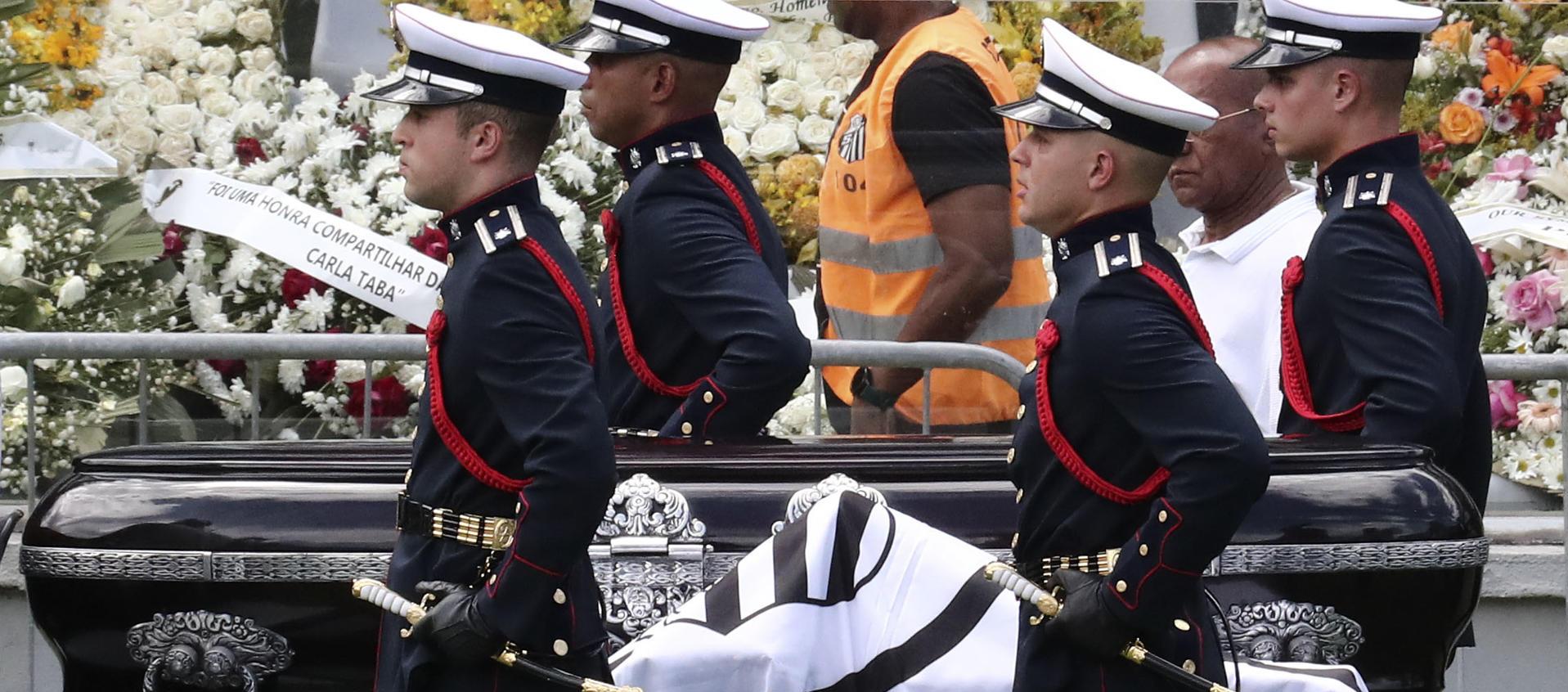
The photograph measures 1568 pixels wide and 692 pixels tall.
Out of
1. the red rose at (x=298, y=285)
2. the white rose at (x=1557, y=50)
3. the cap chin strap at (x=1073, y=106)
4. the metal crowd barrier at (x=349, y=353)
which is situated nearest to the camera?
the cap chin strap at (x=1073, y=106)

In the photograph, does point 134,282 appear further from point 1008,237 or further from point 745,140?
point 1008,237

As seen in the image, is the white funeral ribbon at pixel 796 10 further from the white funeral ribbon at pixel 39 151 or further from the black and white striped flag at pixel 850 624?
the black and white striped flag at pixel 850 624

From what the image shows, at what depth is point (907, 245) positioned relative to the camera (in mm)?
5438

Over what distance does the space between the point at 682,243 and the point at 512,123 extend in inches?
40.8

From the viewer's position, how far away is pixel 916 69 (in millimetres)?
5477

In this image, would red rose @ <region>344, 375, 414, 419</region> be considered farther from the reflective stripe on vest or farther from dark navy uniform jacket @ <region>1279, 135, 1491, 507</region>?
dark navy uniform jacket @ <region>1279, 135, 1491, 507</region>

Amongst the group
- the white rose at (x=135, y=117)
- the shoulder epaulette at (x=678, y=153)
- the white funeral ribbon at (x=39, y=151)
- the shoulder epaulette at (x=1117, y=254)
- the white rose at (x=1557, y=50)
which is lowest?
the white funeral ribbon at (x=39, y=151)

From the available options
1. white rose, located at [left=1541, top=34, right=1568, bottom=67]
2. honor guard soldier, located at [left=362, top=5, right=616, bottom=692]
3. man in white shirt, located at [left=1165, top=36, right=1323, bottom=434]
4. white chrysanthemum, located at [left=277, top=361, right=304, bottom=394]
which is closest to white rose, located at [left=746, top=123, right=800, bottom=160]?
man in white shirt, located at [left=1165, top=36, right=1323, bottom=434]

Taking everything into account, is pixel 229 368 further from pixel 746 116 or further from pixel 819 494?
pixel 819 494

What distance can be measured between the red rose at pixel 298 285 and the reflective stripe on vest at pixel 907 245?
1.28 m

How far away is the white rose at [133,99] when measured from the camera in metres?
5.85

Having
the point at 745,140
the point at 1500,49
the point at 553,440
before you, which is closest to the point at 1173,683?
the point at 553,440

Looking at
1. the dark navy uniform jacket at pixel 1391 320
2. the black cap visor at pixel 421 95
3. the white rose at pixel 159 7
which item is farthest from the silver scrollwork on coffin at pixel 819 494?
the white rose at pixel 159 7

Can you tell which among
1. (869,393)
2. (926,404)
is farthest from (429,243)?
(926,404)
